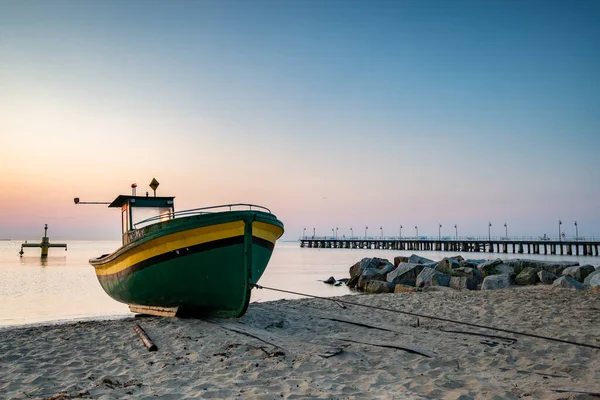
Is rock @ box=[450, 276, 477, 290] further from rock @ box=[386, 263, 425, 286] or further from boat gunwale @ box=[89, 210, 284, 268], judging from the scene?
boat gunwale @ box=[89, 210, 284, 268]

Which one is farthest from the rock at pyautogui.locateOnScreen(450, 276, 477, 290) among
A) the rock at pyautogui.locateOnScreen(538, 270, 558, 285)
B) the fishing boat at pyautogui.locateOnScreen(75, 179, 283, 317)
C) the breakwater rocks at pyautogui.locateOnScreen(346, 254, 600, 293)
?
the fishing boat at pyautogui.locateOnScreen(75, 179, 283, 317)

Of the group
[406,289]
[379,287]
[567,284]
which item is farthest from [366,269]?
[567,284]

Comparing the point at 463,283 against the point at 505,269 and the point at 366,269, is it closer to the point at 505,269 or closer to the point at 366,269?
the point at 505,269

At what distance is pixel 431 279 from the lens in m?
17.4

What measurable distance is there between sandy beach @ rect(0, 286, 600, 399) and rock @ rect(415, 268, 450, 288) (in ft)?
24.0

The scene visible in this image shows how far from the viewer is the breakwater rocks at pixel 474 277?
16094mm

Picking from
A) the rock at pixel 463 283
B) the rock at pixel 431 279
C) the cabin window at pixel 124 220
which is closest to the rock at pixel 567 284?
the rock at pixel 463 283

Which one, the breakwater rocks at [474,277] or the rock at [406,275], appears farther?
the rock at [406,275]

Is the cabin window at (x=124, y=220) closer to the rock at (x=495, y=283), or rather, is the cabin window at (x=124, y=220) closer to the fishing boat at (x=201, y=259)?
the fishing boat at (x=201, y=259)

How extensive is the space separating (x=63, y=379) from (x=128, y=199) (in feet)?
21.6

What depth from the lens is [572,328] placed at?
25.0 ft

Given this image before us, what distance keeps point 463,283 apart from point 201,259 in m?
12.1

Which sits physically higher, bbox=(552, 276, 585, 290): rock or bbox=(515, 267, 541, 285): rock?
bbox=(552, 276, 585, 290): rock

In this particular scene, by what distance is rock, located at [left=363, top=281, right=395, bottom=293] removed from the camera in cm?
1812
